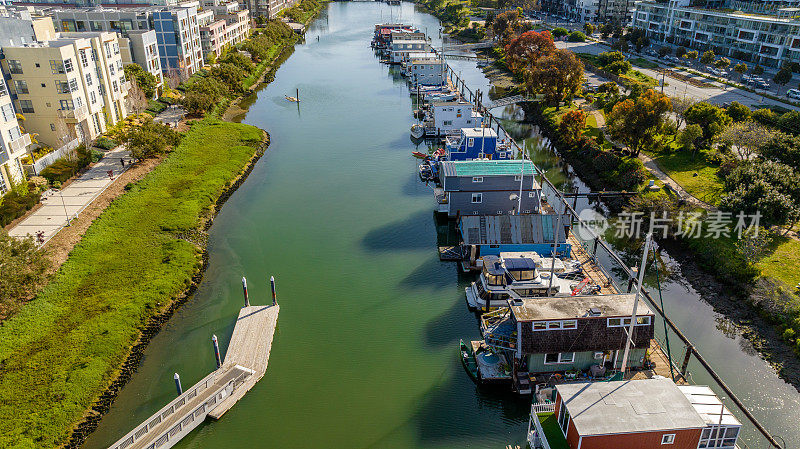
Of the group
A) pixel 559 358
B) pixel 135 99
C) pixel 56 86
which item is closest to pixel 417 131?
pixel 135 99

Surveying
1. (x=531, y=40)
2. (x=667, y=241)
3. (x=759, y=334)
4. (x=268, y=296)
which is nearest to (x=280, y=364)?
(x=268, y=296)

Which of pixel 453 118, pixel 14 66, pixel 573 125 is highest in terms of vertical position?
pixel 14 66

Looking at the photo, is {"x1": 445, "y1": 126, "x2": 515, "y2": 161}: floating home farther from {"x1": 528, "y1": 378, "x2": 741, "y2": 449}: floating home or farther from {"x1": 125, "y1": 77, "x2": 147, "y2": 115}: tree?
{"x1": 125, "y1": 77, "x2": 147, "y2": 115}: tree

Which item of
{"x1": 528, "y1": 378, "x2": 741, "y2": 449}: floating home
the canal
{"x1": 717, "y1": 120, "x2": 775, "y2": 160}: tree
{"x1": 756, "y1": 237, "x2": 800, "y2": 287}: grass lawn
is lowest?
the canal

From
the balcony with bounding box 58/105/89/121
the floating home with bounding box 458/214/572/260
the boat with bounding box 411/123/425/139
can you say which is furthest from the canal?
the balcony with bounding box 58/105/89/121

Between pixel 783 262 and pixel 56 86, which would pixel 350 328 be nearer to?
pixel 783 262

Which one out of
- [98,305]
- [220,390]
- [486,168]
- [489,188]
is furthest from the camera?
[486,168]

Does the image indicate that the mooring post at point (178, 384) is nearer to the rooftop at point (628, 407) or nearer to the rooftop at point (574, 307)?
the rooftop at point (574, 307)
